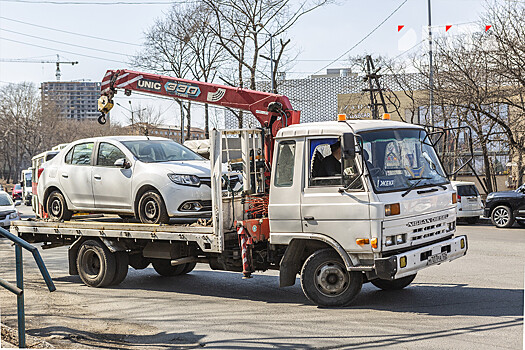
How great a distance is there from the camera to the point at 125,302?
29.8 ft

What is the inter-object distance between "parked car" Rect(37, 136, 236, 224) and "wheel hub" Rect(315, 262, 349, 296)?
2.21 meters

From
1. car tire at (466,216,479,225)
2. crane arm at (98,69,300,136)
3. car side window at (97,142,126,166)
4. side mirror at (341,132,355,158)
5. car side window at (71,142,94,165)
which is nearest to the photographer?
side mirror at (341,132,355,158)

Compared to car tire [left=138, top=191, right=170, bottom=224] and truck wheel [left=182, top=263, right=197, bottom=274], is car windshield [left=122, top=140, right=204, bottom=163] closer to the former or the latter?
car tire [left=138, top=191, right=170, bottom=224]

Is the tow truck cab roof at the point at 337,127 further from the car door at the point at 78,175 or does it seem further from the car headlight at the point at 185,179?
the car door at the point at 78,175

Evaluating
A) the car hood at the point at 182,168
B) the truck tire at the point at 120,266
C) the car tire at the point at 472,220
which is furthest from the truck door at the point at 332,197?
the car tire at the point at 472,220

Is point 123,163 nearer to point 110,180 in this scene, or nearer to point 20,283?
point 110,180

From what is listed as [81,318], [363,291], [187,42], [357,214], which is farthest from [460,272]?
[187,42]

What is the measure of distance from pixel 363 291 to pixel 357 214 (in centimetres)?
205

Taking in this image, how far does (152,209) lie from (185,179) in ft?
2.29

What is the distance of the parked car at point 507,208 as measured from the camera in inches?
794

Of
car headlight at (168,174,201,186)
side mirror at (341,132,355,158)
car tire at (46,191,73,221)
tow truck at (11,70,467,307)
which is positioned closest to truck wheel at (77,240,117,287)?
tow truck at (11,70,467,307)

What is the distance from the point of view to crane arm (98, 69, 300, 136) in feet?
31.2

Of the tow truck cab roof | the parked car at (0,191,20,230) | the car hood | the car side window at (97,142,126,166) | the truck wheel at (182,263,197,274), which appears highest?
the tow truck cab roof

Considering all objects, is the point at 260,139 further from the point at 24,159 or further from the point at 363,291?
the point at 24,159
